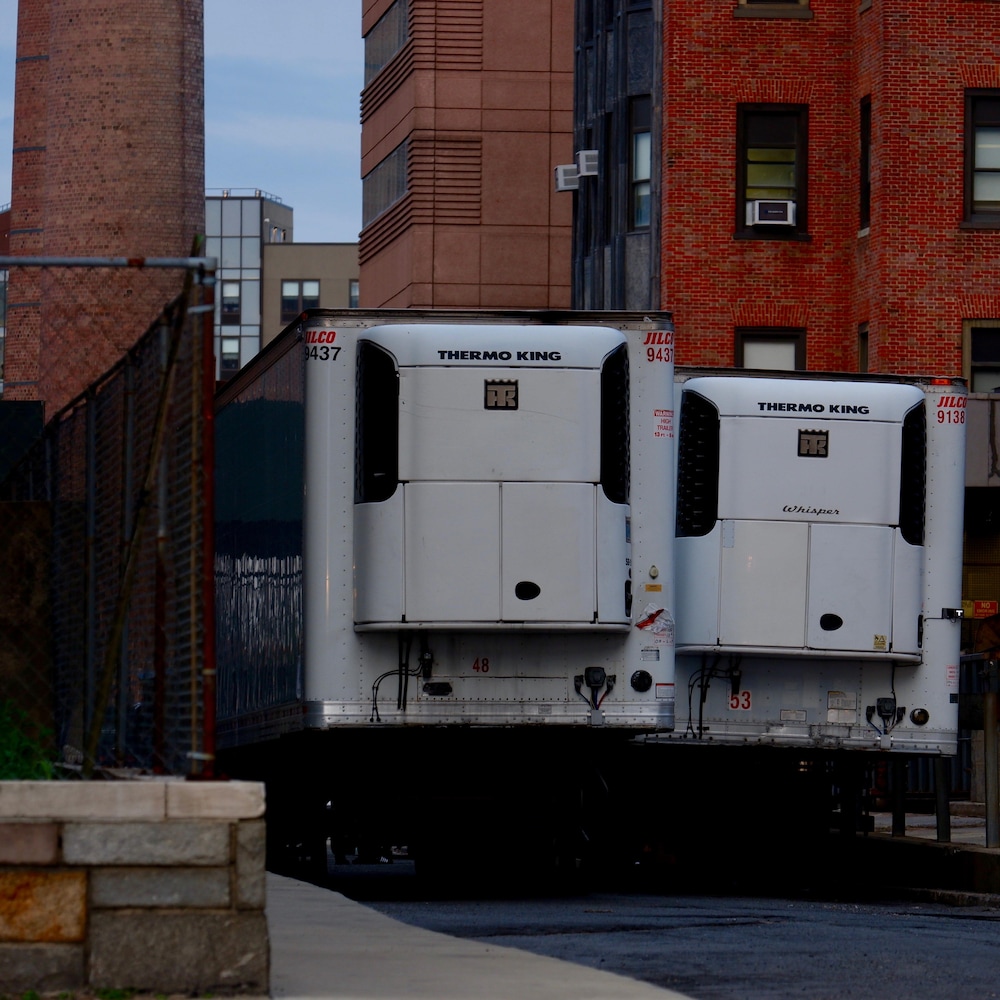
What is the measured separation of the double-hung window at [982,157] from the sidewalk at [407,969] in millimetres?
25697

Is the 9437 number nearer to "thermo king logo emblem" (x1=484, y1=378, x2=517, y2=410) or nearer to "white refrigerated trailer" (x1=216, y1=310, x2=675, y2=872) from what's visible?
"white refrigerated trailer" (x1=216, y1=310, x2=675, y2=872)

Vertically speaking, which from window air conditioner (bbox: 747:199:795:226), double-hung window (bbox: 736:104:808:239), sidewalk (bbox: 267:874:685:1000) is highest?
double-hung window (bbox: 736:104:808:239)

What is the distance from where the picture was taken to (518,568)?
1471 cm

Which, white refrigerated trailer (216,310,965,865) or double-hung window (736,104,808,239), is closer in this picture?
white refrigerated trailer (216,310,965,865)

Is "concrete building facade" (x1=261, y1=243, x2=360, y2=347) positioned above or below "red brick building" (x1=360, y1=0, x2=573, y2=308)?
above

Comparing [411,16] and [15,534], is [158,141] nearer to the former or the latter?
[411,16]

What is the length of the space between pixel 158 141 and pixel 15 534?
40.9 m

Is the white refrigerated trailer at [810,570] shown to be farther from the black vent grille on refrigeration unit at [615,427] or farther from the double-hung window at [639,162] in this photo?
the double-hung window at [639,162]

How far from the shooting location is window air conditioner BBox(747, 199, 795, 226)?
118 feet

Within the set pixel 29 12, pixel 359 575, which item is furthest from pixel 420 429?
pixel 29 12

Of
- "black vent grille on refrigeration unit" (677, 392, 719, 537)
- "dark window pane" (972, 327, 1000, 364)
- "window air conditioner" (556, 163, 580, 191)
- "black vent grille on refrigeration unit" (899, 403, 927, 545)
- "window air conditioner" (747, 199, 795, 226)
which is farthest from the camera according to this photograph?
"window air conditioner" (556, 163, 580, 191)

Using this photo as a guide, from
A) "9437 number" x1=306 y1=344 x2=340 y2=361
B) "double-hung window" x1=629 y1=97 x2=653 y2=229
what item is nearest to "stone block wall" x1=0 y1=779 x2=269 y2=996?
"9437 number" x1=306 y1=344 x2=340 y2=361

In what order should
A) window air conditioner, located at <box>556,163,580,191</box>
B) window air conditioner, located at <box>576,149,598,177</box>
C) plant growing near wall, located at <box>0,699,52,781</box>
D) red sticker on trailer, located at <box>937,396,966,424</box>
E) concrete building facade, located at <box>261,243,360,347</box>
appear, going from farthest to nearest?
concrete building facade, located at <box>261,243,360,347</box>
window air conditioner, located at <box>556,163,580,191</box>
window air conditioner, located at <box>576,149,598,177</box>
red sticker on trailer, located at <box>937,396,966,424</box>
plant growing near wall, located at <box>0,699,52,781</box>

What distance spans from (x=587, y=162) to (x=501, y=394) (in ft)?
84.4
